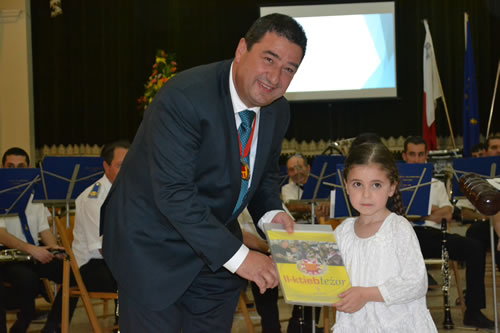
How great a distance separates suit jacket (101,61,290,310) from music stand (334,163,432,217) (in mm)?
3013

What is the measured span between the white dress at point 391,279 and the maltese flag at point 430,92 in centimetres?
921

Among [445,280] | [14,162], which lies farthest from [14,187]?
[445,280]

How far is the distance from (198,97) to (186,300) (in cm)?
84

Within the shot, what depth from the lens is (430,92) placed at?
11617mm

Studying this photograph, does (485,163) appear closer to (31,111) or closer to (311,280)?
(311,280)

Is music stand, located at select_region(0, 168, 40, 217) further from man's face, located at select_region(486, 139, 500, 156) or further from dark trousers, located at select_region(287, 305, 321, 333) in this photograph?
man's face, located at select_region(486, 139, 500, 156)

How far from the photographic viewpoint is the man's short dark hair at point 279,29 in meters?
2.39

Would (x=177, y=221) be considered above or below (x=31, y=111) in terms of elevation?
below

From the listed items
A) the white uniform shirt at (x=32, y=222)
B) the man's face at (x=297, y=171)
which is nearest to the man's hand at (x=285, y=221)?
the white uniform shirt at (x=32, y=222)

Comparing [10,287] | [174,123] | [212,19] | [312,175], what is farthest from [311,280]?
[212,19]

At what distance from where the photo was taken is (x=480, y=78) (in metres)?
12.3

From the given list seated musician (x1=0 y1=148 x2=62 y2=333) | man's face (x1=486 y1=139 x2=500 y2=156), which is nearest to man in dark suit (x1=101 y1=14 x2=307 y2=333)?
seated musician (x1=0 y1=148 x2=62 y2=333)

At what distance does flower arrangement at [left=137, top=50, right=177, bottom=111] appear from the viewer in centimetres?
1131

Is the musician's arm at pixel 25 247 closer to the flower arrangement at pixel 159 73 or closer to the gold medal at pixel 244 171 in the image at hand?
the gold medal at pixel 244 171
